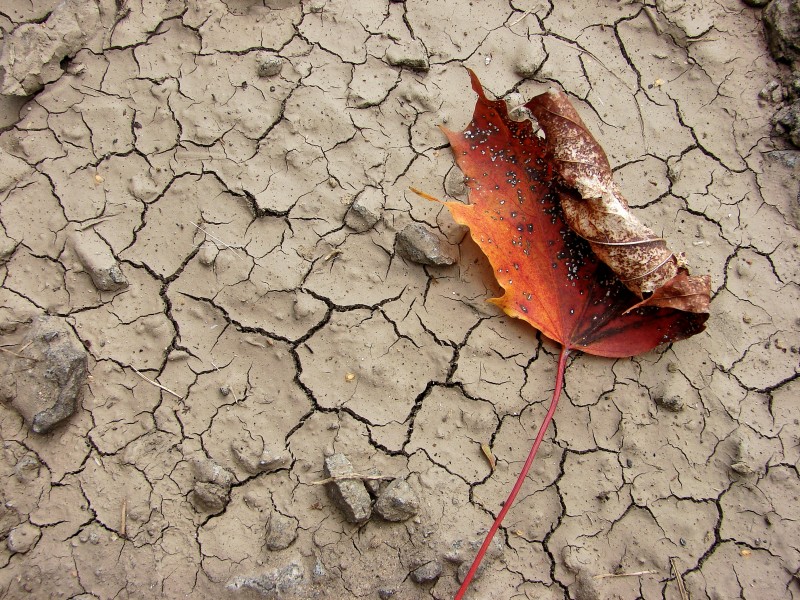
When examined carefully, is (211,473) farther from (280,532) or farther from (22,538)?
(22,538)

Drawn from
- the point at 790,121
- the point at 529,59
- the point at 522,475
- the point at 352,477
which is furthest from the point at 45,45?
the point at 790,121

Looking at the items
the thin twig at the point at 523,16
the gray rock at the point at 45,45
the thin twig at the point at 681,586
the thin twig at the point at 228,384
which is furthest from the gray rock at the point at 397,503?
the gray rock at the point at 45,45

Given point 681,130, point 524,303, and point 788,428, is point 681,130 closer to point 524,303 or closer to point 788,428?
point 524,303

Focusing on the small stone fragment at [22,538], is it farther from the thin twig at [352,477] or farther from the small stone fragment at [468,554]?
the small stone fragment at [468,554]

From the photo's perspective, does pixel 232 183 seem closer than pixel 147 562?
No

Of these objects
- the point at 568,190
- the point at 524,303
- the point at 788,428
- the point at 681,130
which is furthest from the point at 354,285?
the point at 788,428
